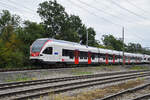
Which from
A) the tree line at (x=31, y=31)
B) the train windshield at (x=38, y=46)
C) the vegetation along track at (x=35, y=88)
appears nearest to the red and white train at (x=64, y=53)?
the train windshield at (x=38, y=46)

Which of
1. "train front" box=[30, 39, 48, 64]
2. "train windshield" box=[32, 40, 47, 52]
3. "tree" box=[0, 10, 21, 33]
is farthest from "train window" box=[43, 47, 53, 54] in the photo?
"tree" box=[0, 10, 21, 33]

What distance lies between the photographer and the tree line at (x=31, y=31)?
23453 millimetres

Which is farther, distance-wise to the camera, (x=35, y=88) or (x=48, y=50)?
(x=48, y=50)

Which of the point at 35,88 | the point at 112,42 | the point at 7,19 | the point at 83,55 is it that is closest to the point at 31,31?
the point at 83,55

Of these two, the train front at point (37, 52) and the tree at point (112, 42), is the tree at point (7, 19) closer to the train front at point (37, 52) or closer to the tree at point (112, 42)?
the train front at point (37, 52)

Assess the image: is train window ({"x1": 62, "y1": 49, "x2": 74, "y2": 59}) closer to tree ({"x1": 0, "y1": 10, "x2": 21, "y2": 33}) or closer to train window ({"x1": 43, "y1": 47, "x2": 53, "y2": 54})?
train window ({"x1": 43, "y1": 47, "x2": 53, "y2": 54})

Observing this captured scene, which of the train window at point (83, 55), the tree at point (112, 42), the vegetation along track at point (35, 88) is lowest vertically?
the vegetation along track at point (35, 88)

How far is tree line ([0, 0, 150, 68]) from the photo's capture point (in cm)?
2345

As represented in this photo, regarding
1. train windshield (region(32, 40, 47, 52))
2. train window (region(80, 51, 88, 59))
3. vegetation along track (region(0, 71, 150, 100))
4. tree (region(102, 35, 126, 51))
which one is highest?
tree (region(102, 35, 126, 51))

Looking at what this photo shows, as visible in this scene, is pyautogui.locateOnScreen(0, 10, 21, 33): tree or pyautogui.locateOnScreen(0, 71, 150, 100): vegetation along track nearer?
pyautogui.locateOnScreen(0, 71, 150, 100): vegetation along track

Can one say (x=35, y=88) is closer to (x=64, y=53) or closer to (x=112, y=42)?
(x=64, y=53)

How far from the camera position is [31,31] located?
99.8 feet

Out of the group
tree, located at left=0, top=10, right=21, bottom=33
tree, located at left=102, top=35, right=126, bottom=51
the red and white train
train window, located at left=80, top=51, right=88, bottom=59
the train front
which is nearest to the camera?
the train front

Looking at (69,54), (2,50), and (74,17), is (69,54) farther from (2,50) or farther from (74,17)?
(74,17)
